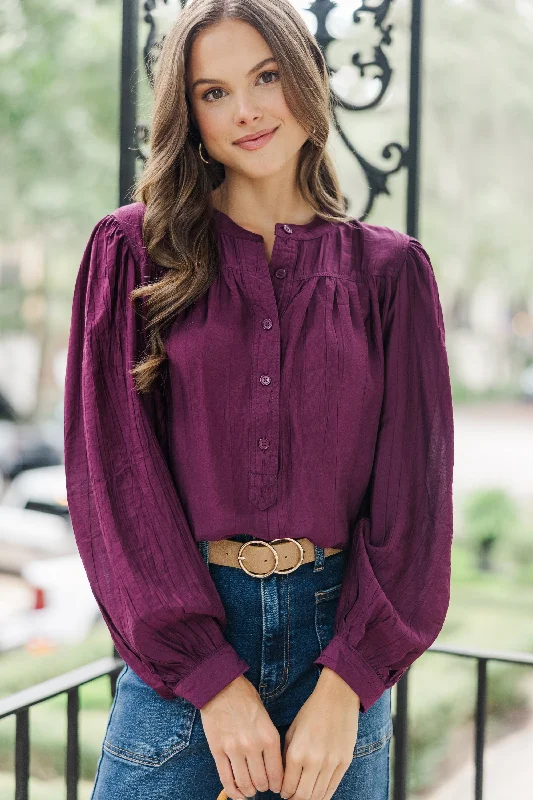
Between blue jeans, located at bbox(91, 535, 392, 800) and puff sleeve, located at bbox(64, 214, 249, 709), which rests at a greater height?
puff sleeve, located at bbox(64, 214, 249, 709)

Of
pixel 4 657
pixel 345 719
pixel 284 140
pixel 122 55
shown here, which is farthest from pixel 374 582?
pixel 4 657

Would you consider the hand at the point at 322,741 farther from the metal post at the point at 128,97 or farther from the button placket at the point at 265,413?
the metal post at the point at 128,97

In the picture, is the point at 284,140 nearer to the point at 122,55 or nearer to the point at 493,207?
the point at 122,55

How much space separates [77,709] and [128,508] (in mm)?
684

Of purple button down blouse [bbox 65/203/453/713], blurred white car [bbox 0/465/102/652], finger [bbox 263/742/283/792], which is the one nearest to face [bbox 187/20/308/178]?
purple button down blouse [bbox 65/203/453/713]

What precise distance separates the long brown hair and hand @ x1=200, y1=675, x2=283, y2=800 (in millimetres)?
458

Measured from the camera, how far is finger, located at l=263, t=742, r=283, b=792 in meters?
1.25

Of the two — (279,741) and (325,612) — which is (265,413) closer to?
(325,612)

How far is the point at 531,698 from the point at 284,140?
525 centimetres

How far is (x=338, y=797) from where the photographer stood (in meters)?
1.35

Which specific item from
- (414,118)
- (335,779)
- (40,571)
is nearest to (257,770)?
(335,779)

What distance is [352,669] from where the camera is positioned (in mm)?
1282

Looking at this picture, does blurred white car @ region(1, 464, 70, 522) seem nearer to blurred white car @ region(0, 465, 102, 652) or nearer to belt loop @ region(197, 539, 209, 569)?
blurred white car @ region(0, 465, 102, 652)

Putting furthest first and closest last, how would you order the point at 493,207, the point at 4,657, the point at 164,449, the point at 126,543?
1. the point at 493,207
2. the point at 4,657
3. the point at 164,449
4. the point at 126,543
